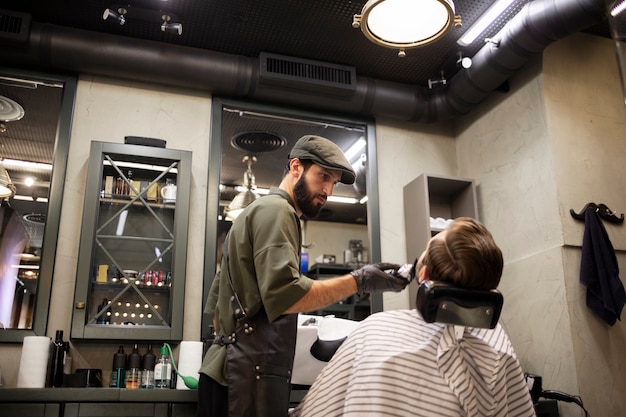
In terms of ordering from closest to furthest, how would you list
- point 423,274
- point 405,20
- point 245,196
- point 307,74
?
point 423,274, point 405,20, point 307,74, point 245,196

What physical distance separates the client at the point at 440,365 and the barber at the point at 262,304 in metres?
0.26

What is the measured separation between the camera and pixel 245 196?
155 inches

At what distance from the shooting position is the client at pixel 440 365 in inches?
56.6

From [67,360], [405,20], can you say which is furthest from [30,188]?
[405,20]

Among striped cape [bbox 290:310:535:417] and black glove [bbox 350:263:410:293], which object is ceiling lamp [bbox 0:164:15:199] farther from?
striped cape [bbox 290:310:535:417]

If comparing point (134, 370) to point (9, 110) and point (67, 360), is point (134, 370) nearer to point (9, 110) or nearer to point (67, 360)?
point (67, 360)

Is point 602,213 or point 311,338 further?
point 602,213

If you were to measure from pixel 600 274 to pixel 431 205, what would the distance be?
129 centimetres

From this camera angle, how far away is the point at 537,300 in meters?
3.24

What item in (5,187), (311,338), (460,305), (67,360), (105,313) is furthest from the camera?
(5,187)

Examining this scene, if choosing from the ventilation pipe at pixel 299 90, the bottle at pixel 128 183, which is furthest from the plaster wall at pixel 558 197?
the bottle at pixel 128 183

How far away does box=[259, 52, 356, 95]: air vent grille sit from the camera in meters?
3.57

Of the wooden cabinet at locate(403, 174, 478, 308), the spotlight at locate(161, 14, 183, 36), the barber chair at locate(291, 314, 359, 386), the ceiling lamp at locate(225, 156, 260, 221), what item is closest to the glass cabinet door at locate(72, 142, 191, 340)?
the ceiling lamp at locate(225, 156, 260, 221)

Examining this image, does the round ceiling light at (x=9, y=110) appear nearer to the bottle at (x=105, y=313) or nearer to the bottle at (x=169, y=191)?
the bottle at (x=169, y=191)
